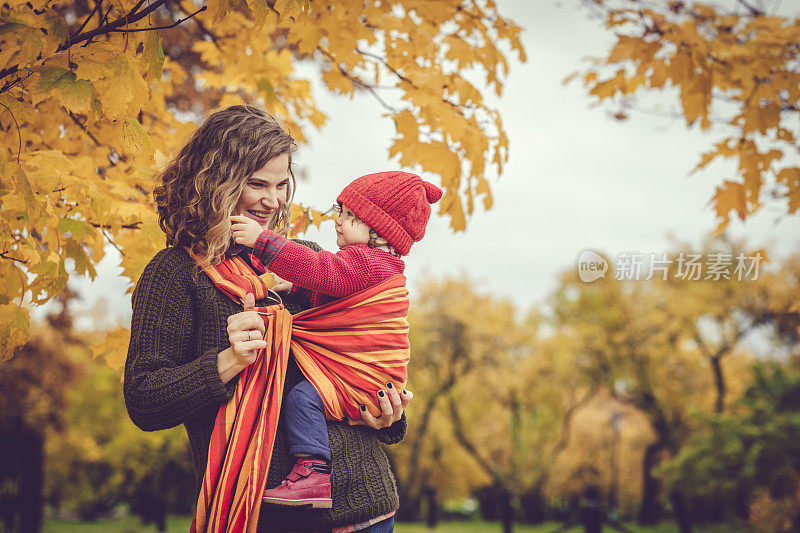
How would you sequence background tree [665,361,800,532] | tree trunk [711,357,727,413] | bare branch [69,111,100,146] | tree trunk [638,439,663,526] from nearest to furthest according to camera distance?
bare branch [69,111,100,146], background tree [665,361,800,532], tree trunk [711,357,727,413], tree trunk [638,439,663,526]

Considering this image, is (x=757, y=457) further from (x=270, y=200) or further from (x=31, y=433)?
(x=31, y=433)

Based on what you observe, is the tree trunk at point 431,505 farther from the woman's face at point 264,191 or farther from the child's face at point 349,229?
the woman's face at point 264,191

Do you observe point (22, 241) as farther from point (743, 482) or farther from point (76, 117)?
point (743, 482)

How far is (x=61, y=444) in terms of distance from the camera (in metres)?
17.1

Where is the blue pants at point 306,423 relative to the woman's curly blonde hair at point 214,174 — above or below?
below

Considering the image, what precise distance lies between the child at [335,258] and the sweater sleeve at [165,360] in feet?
0.68

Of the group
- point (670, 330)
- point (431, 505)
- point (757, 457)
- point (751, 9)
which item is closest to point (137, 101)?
point (751, 9)

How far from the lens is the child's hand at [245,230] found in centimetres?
162

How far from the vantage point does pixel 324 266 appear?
1.65m

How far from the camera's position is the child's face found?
186 cm

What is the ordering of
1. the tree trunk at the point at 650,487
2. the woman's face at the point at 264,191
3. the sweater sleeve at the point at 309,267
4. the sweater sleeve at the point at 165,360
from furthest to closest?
the tree trunk at the point at 650,487, the woman's face at the point at 264,191, the sweater sleeve at the point at 309,267, the sweater sleeve at the point at 165,360

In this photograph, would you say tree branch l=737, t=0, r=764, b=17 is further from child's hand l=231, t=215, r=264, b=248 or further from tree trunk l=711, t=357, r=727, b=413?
tree trunk l=711, t=357, r=727, b=413

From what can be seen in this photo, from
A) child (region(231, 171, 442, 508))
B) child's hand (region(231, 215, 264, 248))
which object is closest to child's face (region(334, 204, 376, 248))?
child (region(231, 171, 442, 508))

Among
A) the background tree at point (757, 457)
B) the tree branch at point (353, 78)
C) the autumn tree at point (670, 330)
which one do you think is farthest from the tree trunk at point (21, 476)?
the autumn tree at point (670, 330)
